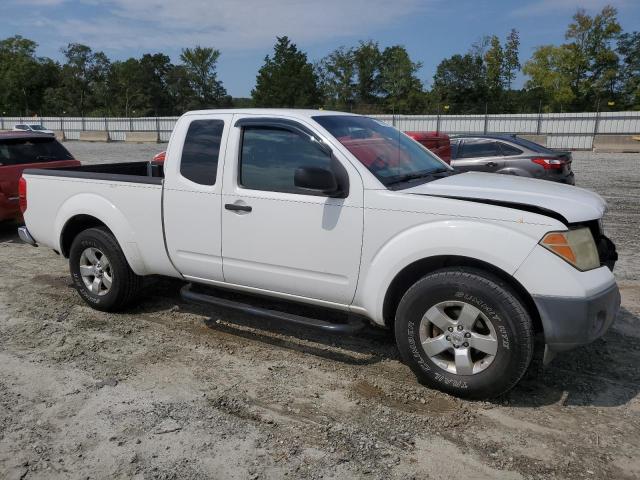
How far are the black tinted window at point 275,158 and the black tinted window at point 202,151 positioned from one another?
0.25 m

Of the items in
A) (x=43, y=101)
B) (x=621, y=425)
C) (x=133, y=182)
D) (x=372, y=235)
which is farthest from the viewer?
(x=43, y=101)

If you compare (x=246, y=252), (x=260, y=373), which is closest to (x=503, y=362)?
(x=260, y=373)

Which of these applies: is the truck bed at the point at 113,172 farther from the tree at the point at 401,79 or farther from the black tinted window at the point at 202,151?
the tree at the point at 401,79

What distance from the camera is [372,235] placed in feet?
12.2

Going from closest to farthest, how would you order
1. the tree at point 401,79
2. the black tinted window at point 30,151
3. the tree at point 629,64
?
the black tinted window at point 30,151 < the tree at point 629,64 < the tree at point 401,79

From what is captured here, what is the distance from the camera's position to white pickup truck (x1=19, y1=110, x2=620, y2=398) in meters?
3.32

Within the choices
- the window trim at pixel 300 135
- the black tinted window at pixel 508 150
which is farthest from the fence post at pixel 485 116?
the window trim at pixel 300 135

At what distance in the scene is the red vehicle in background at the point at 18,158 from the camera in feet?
26.9

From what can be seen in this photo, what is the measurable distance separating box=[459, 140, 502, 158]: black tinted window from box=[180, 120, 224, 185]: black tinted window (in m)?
8.66

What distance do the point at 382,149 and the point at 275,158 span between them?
83cm

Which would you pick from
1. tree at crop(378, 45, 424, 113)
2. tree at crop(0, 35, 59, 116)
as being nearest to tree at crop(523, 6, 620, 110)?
tree at crop(378, 45, 424, 113)

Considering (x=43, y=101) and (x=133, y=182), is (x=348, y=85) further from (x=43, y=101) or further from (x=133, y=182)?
(x=133, y=182)

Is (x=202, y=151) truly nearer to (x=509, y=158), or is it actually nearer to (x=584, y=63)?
(x=509, y=158)

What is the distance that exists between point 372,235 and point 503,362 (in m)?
1.14
